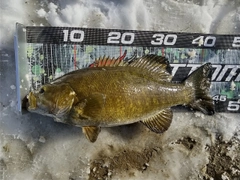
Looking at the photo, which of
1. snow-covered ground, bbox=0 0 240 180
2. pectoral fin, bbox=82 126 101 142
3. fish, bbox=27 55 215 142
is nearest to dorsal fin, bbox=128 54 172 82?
fish, bbox=27 55 215 142

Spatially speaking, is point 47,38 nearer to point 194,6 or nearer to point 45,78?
point 45,78

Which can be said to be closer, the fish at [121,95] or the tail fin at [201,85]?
the fish at [121,95]

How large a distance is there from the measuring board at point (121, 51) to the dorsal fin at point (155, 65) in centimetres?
15

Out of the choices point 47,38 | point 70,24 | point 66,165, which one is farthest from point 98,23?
point 66,165

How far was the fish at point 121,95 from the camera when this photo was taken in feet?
6.95

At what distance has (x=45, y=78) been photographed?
243 centimetres

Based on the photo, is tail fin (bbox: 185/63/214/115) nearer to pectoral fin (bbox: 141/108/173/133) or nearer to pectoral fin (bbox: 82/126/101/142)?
pectoral fin (bbox: 141/108/173/133)

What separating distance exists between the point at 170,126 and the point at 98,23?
2.53ft

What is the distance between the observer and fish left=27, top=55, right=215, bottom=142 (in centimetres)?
212

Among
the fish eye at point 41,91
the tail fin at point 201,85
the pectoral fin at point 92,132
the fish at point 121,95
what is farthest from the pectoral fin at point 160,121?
the fish eye at point 41,91

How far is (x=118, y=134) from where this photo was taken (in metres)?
2.58

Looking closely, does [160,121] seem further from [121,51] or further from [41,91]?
[41,91]

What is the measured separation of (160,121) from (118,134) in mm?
314

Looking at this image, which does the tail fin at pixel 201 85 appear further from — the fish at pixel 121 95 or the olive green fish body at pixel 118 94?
the olive green fish body at pixel 118 94
